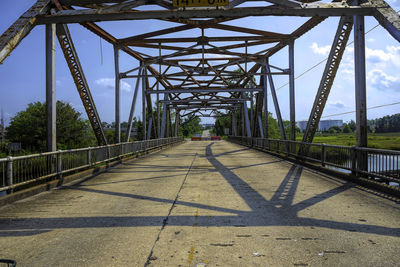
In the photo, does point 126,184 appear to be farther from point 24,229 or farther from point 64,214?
point 24,229

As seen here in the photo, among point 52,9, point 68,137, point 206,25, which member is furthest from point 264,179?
point 68,137

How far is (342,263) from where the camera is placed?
10.7 feet

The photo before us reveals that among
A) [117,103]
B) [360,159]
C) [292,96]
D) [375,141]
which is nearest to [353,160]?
[360,159]

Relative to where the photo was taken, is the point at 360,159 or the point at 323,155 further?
the point at 323,155

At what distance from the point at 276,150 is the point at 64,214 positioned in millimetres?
16009

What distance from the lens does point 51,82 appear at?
10.1 m

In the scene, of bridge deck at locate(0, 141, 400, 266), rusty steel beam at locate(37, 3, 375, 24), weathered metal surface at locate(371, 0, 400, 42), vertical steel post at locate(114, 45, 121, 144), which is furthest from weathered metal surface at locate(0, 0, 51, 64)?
weathered metal surface at locate(371, 0, 400, 42)

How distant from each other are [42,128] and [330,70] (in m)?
22.1

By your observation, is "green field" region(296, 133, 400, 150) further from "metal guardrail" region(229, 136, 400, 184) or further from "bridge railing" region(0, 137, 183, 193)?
"bridge railing" region(0, 137, 183, 193)

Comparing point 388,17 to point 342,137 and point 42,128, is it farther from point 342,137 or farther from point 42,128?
point 342,137

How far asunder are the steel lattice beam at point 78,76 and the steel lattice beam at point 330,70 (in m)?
10.3

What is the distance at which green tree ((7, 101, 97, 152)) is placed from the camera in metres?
23.4

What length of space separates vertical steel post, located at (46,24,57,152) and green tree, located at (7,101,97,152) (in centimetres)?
1282

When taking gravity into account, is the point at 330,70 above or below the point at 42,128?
above
